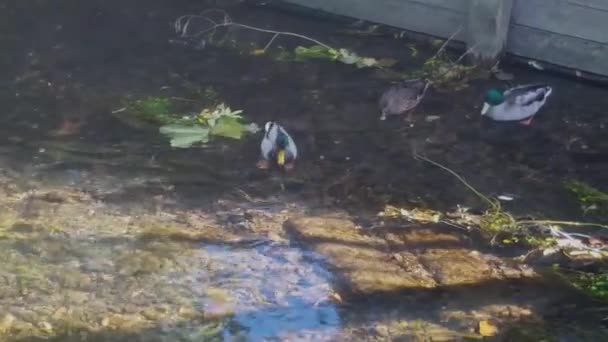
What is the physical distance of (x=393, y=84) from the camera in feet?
20.9

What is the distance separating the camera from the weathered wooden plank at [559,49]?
6.23 m

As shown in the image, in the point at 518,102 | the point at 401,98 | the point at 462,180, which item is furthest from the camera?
the point at 401,98

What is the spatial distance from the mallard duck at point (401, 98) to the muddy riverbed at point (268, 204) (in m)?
0.08

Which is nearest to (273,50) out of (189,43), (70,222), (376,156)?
(189,43)

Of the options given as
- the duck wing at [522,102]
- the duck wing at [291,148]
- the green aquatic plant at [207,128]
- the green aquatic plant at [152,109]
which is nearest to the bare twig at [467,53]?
the duck wing at [522,102]

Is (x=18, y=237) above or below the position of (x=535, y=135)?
below

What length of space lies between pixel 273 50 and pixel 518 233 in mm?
3047

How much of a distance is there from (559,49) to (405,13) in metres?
1.26

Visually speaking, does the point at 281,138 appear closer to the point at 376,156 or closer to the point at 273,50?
the point at 376,156

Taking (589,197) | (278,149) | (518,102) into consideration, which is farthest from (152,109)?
(589,197)

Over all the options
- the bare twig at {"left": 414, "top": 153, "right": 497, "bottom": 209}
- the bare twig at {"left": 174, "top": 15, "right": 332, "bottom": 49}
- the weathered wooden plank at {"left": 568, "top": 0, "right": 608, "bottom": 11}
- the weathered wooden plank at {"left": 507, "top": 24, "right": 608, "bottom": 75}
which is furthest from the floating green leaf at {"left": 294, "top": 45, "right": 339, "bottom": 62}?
the weathered wooden plank at {"left": 568, "top": 0, "right": 608, "bottom": 11}

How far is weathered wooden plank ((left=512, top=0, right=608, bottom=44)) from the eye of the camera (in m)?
6.13

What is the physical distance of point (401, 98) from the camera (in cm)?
577

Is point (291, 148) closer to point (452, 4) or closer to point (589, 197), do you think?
point (589, 197)
